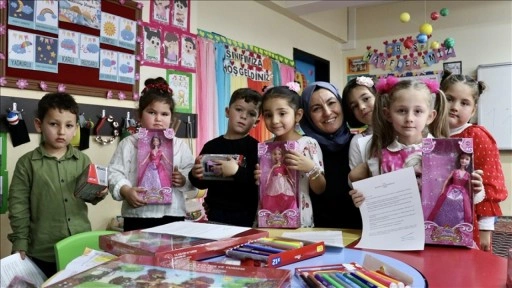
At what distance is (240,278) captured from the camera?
2.43 feet

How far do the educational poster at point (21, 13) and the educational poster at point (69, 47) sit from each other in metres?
0.19

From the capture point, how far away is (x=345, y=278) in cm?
78

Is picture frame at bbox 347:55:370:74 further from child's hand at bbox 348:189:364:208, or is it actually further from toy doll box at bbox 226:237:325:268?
toy doll box at bbox 226:237:325:268

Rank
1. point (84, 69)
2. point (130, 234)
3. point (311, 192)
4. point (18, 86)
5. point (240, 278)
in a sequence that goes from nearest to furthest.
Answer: point (240, 278) → point (130, 234) → point (311, 192) → point (18, 86) → point (84, 69)

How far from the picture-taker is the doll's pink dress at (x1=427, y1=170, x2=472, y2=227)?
1141 millimetres

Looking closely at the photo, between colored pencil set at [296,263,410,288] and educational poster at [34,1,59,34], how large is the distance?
2.30m

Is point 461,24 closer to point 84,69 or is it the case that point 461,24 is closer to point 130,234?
point 84,69

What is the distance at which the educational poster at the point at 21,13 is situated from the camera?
2.34m

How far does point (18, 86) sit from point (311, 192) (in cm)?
179

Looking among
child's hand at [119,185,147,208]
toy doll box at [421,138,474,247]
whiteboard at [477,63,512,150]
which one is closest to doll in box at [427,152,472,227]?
toy doll box at [421,138,474,247]

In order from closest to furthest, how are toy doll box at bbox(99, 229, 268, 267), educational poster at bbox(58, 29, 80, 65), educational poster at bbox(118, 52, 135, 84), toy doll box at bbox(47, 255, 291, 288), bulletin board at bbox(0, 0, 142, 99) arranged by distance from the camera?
1. toy doll box at bbox(47, 255, 291, 288)
2. toy doll box at bbox(99, 229, 268, 267)
3. bulletin board at bbox(0, 0, 142, 99)
4. educational poster at bbox(58, 29, 80, 65)
5. educational poster at bbox(118, 52, 135, 84)

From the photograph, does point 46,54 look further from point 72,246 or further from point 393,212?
point 393,212

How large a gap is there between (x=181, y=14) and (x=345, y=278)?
3.03 m

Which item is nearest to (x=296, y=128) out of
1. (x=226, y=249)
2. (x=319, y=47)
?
(x=226, y=249)
